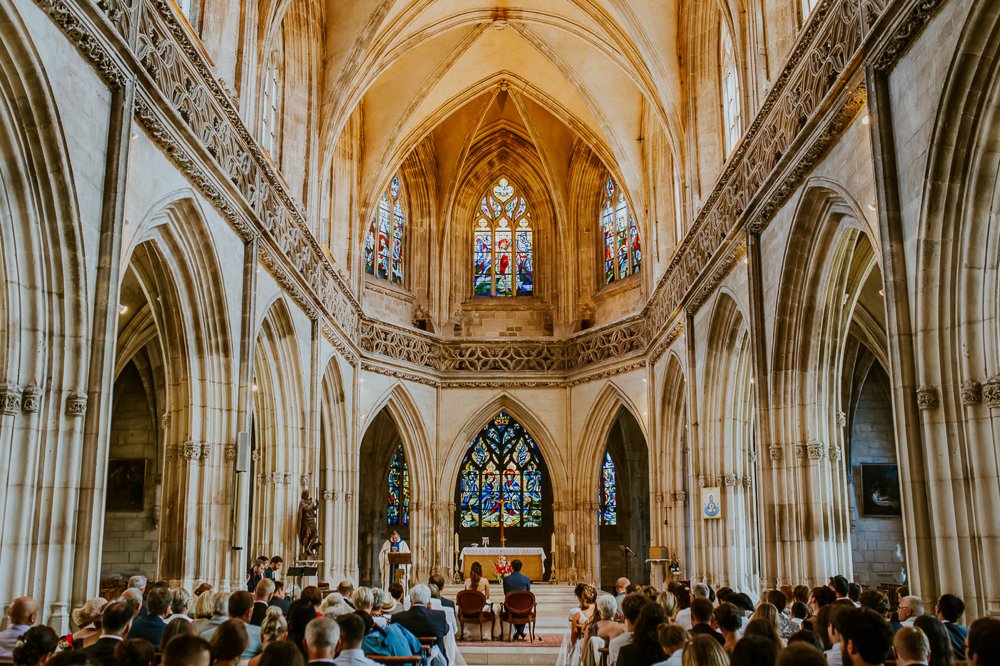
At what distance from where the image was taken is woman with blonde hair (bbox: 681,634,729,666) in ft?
14.0

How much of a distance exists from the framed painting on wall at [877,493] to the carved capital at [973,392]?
13.2 meters

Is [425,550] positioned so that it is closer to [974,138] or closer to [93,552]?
[93,552]

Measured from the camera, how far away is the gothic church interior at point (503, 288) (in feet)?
30.9

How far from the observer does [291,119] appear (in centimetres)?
1955

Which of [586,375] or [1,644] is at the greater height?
[586,375]

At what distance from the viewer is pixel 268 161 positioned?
16.6 metres

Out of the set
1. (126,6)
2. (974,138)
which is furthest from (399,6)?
(974,138)

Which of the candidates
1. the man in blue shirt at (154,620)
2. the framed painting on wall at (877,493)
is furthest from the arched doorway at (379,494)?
the man in blue shirt at (154,620)

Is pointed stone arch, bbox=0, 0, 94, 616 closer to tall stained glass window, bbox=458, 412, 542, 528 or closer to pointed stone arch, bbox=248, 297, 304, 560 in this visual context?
pointed stone arch, bbox=248, 297, 304, 560

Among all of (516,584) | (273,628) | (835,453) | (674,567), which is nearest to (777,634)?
(273,628)

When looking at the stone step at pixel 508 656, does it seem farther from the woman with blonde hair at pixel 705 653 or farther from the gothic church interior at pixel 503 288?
the woman with blonde hair at pixel 705 653

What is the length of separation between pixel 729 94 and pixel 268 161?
8.60 m

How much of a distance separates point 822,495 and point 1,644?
1084cm

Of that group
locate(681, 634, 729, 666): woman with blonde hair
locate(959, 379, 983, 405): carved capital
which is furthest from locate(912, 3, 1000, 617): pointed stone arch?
locate(681, 634, 729, 666): woman with blonde hair
